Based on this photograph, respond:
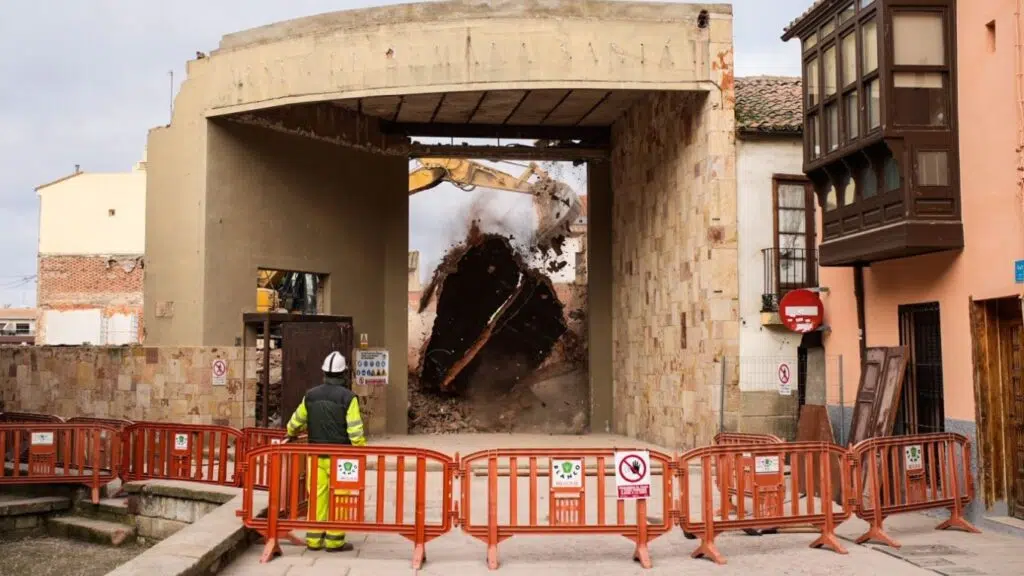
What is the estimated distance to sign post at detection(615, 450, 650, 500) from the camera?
9.11 m

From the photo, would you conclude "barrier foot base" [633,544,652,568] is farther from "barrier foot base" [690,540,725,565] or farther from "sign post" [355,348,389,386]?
"sign post" [355,348,389,386]

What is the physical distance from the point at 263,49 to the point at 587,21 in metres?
6.03

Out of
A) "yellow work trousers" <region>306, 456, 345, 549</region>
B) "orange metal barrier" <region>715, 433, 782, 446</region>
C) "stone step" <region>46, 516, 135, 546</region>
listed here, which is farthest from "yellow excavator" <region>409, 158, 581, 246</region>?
"yellow work trousers" <region>306, 456, 345, 549</region>

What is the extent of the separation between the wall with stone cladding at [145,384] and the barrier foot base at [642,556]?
1132cm

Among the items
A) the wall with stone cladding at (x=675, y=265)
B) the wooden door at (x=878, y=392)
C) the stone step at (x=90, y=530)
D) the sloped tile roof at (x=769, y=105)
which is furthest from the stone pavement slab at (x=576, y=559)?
the sloped tile roof at (x=769, y=105)

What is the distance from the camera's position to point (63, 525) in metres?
13.1

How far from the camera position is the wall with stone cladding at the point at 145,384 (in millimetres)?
18797

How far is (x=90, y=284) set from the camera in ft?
138

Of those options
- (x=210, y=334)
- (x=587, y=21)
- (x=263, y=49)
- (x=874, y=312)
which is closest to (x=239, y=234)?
(x=210, y=334)

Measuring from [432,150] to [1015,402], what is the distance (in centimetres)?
1517

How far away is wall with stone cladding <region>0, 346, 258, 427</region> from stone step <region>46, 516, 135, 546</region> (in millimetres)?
5530

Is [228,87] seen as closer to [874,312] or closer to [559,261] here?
[559,261]

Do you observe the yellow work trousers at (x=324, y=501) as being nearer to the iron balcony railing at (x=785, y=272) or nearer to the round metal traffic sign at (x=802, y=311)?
the round metal traffic sign at (x=802, y=311)

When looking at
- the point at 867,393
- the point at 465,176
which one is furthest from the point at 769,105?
the point at 465,176
